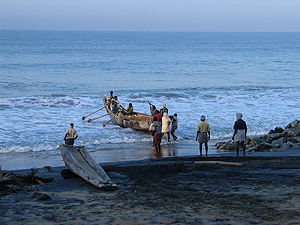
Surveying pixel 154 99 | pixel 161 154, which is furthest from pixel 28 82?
pixel 161 154

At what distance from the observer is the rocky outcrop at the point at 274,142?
13.3 metres

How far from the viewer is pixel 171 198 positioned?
6.81 m

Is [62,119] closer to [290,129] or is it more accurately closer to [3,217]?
[290,129]

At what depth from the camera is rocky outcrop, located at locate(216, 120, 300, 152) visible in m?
13.3

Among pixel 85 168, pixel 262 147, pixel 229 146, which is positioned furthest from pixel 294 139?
pixel 85 168

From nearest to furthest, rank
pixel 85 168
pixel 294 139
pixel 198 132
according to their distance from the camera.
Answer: pixel 85 168 → pixel 198 132 → pixel 294 139

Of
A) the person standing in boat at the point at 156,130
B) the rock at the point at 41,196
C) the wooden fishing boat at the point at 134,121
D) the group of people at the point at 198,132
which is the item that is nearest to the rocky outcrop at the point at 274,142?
the group of people at the point at 198,132

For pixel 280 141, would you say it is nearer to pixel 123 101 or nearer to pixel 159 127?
pixel 159 127

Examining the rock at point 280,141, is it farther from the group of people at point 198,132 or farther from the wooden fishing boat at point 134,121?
the wooden fishing boat at point 134,121

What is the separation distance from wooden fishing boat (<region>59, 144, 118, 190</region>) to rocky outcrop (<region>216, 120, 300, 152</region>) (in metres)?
6.91

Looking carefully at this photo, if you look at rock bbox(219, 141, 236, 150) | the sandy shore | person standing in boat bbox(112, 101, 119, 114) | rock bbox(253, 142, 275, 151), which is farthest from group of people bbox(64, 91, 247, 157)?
person standing in boat bbox(112, 101, 119, 114)

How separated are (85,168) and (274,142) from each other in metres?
8.99

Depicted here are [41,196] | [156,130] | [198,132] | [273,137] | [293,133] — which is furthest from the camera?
Result: [293,133]

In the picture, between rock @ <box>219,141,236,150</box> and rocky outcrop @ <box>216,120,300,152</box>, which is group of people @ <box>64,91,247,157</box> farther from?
rocky outcrop @ <box>216,120,300,152</box>
